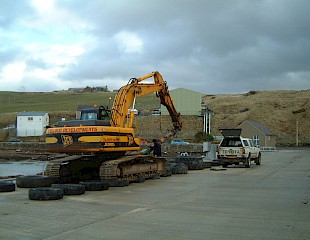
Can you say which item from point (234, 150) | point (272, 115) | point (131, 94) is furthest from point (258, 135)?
point (131, 94)

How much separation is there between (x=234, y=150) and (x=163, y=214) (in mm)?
17727

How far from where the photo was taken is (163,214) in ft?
33.4

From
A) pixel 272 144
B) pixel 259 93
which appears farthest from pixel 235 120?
pixel 259 93

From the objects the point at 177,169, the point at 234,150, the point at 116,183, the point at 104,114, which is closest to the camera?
the point at 116,183

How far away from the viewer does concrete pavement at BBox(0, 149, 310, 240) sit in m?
8.22

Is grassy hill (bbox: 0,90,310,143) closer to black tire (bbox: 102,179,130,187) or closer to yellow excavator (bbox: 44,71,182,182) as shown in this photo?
yellow excavator (bbox: 44,71,182,182)

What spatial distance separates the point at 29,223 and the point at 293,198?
26.6 feet

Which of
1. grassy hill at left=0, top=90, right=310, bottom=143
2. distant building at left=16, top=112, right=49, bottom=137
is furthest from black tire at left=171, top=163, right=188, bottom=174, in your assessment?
distant building at left=16, top=112, right=49, bottom=137

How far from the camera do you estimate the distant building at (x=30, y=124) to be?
84062 millimetres

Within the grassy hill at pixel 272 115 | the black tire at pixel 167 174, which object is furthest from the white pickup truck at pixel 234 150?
the grassy hill at pixel 272 115

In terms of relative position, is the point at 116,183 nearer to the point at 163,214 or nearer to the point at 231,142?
the point at 163,214

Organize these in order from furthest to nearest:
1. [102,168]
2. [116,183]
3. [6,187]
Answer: [102,168] → [116,183] → [6,187]

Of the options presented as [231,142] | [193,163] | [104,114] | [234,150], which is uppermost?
[104,114]

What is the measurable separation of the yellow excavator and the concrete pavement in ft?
4.90
